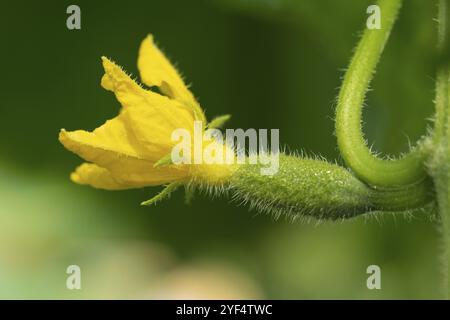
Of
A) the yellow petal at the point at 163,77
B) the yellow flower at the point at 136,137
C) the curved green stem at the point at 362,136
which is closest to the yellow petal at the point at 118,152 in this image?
the yellow flower at the point at 136,137

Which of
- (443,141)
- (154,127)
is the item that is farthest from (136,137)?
(443,141)

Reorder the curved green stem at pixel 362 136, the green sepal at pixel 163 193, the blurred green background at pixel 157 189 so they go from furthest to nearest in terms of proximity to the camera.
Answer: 1. the blurred green background at pixel 157 189
2. the green sepal at pixel 163 193
3. the curved green stem at pixel 362 136

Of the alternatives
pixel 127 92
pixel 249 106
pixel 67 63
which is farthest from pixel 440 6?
pixel 67 63

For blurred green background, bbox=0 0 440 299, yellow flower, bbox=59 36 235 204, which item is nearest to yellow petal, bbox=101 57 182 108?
yellow flower, bbox=59 36 235 204

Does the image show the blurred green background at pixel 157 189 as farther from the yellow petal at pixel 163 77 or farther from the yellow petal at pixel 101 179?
the yellow petal at pixel 101 179

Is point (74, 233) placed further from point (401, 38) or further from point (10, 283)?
point (401, 38)

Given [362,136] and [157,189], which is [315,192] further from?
[157,189]

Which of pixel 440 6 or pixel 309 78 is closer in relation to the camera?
pixel 440 6
